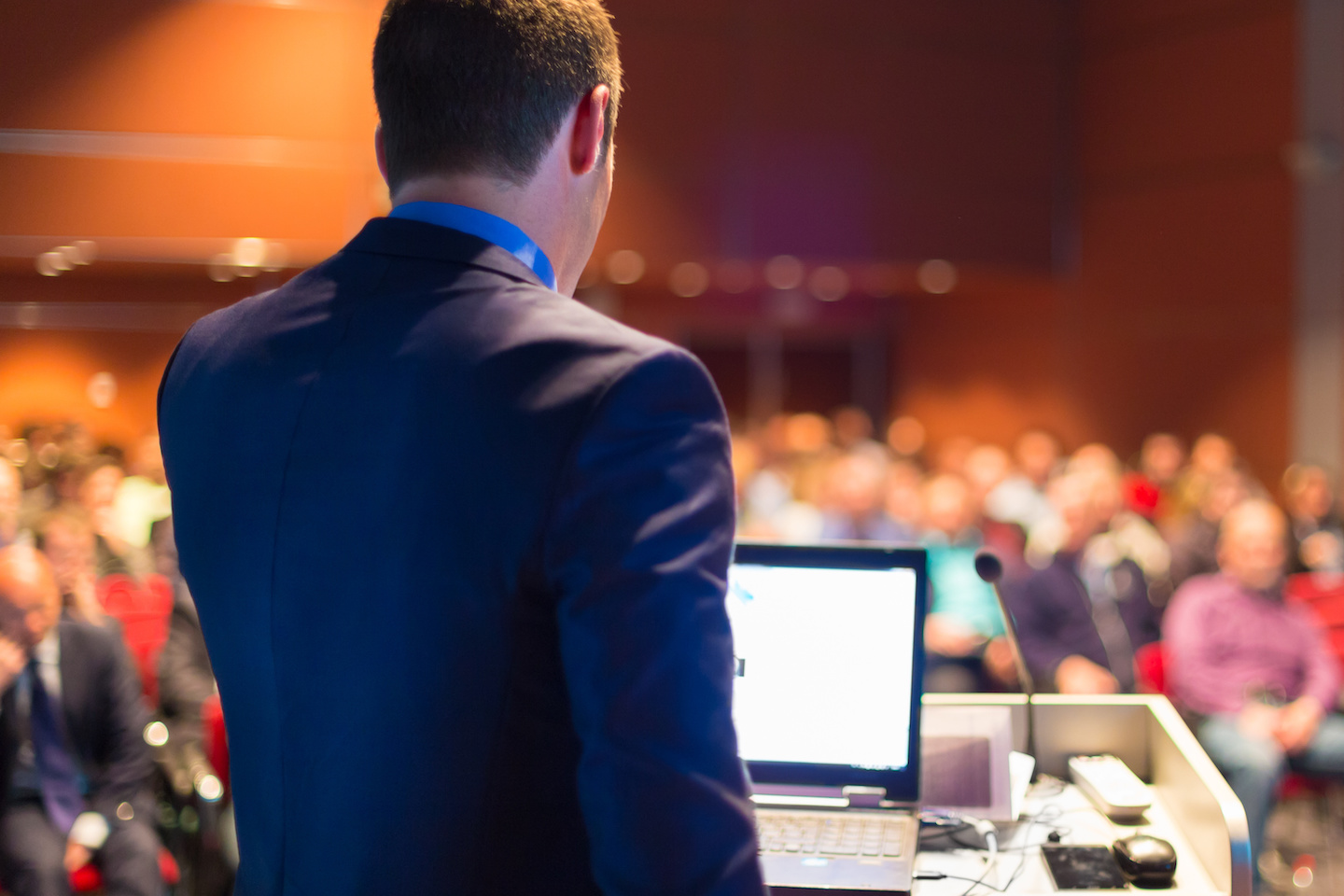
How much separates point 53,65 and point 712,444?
1825mm

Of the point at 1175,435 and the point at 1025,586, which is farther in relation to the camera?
the point at 1175,435

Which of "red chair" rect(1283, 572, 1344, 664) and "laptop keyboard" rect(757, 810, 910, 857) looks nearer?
"laptop keyboard" rect(757, 810, 910, 857)

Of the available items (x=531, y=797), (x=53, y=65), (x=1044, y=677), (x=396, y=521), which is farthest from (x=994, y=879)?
(x=1044, y=677)

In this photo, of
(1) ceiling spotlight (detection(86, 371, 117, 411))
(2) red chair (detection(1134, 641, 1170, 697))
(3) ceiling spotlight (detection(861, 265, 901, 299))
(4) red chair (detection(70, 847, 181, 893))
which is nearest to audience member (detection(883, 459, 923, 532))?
(2) red chair (detection(1134, 641, 1170, 697))

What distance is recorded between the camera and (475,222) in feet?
2.72

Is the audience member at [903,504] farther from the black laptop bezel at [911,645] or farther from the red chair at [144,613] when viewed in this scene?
the black laptop bezel at [911,645]

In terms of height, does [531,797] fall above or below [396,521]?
below

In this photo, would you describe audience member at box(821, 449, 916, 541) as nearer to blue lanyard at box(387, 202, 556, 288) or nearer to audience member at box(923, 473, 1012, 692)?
audience member at box(923, 473, 1012, 692)

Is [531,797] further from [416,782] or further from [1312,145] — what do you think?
[1312,145]

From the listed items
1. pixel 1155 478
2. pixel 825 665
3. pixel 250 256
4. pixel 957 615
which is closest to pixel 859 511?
pixel 957 615

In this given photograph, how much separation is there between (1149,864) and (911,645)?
415 millimetres

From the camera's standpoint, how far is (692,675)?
685 mm

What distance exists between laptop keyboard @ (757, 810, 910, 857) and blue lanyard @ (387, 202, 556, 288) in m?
0.96

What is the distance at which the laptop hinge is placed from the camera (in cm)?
161
